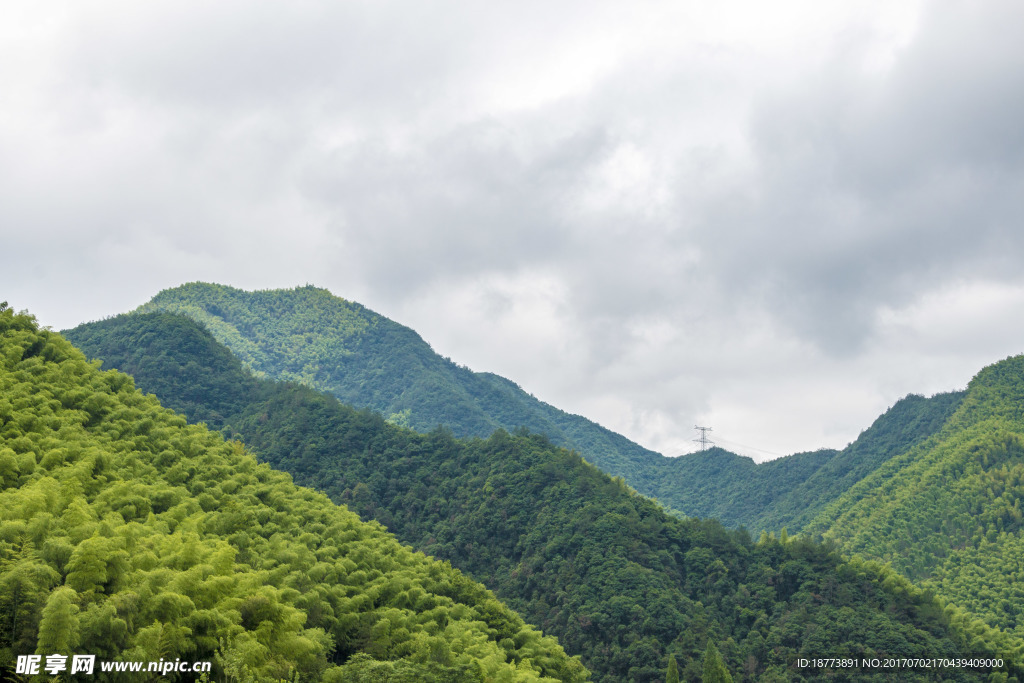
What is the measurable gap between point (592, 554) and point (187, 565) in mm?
46092

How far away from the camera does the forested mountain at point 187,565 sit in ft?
85.7

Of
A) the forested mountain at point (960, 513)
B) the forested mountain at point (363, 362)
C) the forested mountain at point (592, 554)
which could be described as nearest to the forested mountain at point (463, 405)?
the forested mountain at point (363, 362)

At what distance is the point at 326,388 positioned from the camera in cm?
17825

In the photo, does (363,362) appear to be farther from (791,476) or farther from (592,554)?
(592,554)

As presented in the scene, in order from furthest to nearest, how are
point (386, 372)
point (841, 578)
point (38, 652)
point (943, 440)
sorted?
point (386, 372) < point (943, 440) < point (841, 578) < point (38, 652)

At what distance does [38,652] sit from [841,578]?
63995 mm

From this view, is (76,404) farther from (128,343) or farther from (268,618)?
(128,343)

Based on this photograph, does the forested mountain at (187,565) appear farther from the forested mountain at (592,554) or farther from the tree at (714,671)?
the forested mountain at (592,554)

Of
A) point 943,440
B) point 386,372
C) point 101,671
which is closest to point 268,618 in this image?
point 101,671

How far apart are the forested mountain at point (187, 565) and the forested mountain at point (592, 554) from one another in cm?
1479

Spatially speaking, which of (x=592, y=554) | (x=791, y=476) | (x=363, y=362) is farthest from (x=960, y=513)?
(x=363, y=362)

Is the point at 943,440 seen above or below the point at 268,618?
above

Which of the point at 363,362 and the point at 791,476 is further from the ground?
the point at 363,362

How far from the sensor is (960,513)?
101 m
